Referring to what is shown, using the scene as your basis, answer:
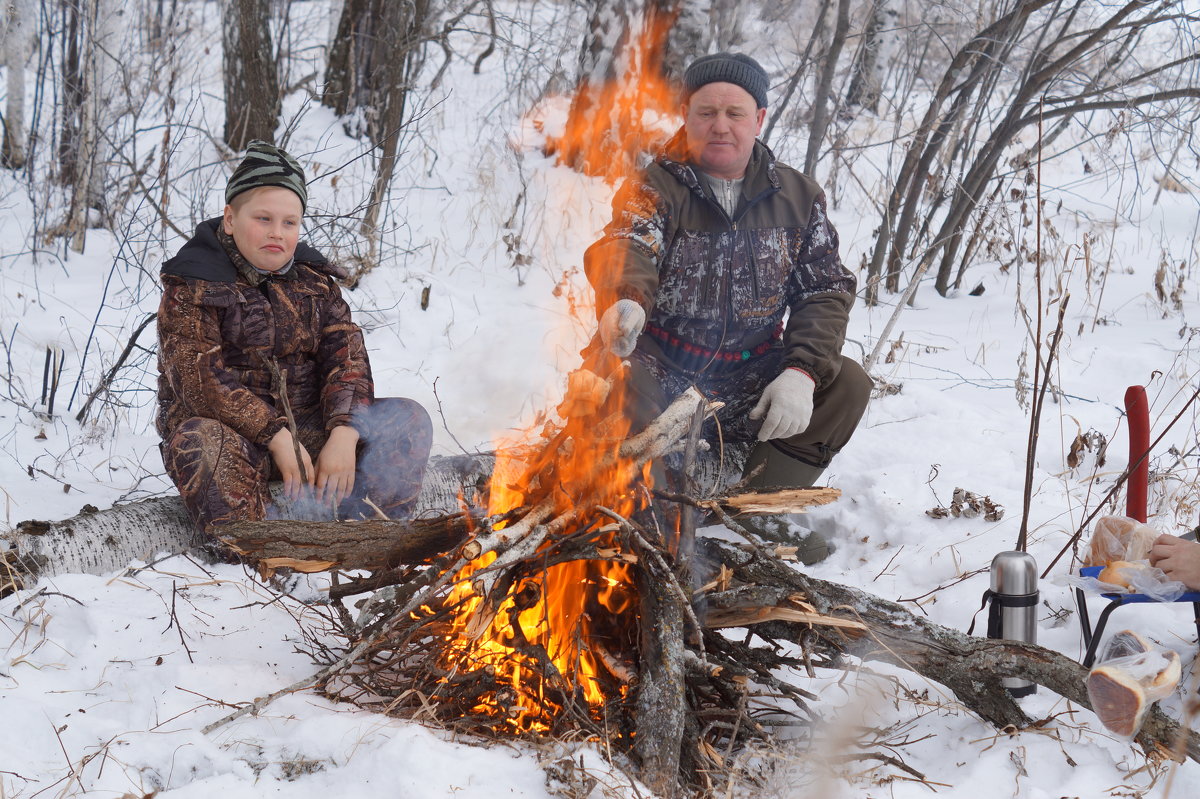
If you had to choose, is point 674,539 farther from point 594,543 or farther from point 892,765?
point 892,765

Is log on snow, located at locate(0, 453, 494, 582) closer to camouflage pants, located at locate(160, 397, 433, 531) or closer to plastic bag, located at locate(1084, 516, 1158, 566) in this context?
camouflage pants, located at locate(160, 397, 433, 531)

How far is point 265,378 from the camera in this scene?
312 cm

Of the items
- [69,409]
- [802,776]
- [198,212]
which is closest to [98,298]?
[198,212]

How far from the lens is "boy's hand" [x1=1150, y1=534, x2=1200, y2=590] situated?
2.25m

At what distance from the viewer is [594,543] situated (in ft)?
7.09

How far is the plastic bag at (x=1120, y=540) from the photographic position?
2.53m

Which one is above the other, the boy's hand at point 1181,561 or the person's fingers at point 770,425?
the person's fingers at point 770,425

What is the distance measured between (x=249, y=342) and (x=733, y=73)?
190 centimetres

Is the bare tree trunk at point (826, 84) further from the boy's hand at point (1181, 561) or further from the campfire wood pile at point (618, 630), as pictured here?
the campfire wood pile at point (618, 630)

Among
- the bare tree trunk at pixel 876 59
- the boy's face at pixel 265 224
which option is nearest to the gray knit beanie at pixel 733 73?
the boy's face at pixel 265 224

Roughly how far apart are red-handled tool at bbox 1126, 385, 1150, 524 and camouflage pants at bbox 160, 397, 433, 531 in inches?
89.5

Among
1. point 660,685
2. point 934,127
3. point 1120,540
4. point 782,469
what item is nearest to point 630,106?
point 934,127

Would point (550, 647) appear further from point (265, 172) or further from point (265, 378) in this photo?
point (265, 172)

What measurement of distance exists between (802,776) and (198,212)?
507 centimetres
